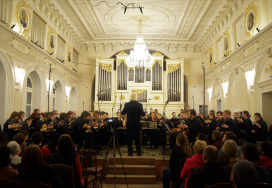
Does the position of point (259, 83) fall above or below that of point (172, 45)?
below

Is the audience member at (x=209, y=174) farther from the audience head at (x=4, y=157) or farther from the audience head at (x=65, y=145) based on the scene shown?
the audience head at (x=4, y=157)

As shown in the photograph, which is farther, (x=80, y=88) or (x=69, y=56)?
(x=80, y=88)

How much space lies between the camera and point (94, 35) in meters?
15.2

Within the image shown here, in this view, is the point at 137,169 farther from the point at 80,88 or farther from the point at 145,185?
the point at 80,88

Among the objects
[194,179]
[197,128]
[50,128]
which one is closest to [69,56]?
[50,128]

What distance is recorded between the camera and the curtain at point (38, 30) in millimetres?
9440

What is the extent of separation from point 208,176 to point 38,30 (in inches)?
371

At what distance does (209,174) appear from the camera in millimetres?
2785

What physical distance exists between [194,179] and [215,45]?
36.8 feet

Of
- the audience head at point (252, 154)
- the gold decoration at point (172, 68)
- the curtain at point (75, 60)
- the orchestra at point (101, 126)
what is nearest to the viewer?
the audience head at point (252, 154)

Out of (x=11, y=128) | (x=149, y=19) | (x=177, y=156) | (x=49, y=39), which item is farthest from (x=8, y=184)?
(x=149, y=19)

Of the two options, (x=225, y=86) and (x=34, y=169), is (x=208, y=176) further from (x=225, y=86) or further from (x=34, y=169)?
(x=225, y=86)

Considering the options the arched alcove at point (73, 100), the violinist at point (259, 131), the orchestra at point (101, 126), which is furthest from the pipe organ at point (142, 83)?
the violinist at point (259, 131)

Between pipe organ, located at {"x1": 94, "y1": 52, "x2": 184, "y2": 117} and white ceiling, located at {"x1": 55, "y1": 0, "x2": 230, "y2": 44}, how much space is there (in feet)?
4.71
